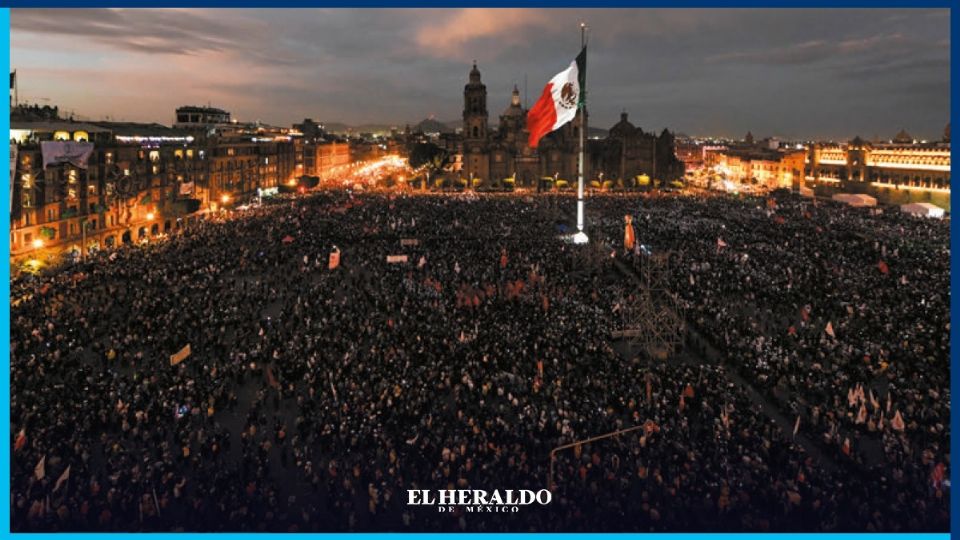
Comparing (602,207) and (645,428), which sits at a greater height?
(602,207)

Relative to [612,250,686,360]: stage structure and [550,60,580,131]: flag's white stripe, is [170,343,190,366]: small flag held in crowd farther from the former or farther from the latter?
[550,60,580,131]: flag's white stripe

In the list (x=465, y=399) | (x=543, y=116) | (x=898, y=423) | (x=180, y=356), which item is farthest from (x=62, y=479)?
(x=543, y=116)

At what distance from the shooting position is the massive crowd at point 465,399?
44.7 ft

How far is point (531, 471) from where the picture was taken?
586 inches

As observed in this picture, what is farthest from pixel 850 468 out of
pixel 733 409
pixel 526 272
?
pixel 526 272

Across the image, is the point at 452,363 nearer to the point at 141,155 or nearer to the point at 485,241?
the point at 485,241

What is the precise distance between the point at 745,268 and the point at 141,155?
177ft

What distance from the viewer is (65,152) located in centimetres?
4016

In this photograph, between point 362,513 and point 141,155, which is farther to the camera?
point 141,155

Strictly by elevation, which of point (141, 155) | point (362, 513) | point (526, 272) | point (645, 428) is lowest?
point (362, 513)

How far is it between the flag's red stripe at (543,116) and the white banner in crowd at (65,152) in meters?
27.2

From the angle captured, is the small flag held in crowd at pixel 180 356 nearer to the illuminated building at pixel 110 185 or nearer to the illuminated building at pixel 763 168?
the illuminated building at pixel 110 185

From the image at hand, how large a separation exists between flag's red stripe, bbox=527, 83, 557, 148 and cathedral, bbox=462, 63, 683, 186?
84.0m

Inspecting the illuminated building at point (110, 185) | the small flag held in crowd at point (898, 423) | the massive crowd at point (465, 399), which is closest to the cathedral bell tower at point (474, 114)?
the illuminated building at point (110, 185)
